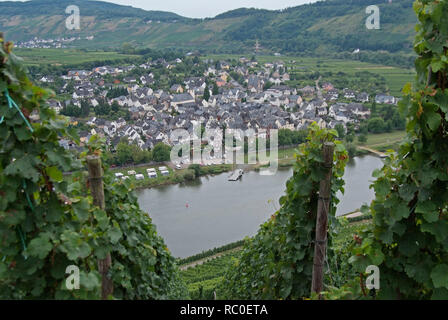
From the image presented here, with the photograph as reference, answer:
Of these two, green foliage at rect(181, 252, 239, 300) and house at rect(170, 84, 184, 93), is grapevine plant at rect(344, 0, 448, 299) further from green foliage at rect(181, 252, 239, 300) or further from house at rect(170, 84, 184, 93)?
house at rect(170, 84, 184, 93)

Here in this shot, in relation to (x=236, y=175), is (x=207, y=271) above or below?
below

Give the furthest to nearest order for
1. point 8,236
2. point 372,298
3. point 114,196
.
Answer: point 114,196
point 372,298
point 8,236

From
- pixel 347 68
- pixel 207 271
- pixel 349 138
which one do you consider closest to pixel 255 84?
pixel 347 68

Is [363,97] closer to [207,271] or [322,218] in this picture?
[207,271]

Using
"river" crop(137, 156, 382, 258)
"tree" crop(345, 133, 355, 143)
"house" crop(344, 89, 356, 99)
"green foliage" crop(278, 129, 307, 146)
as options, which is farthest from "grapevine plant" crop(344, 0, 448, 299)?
"house" crop(344, 89, 356, 99)

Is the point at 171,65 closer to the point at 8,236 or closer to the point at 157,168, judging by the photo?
the point at 157,168

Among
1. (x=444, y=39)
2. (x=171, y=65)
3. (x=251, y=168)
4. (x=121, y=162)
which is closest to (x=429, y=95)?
(x=444, y=39)
